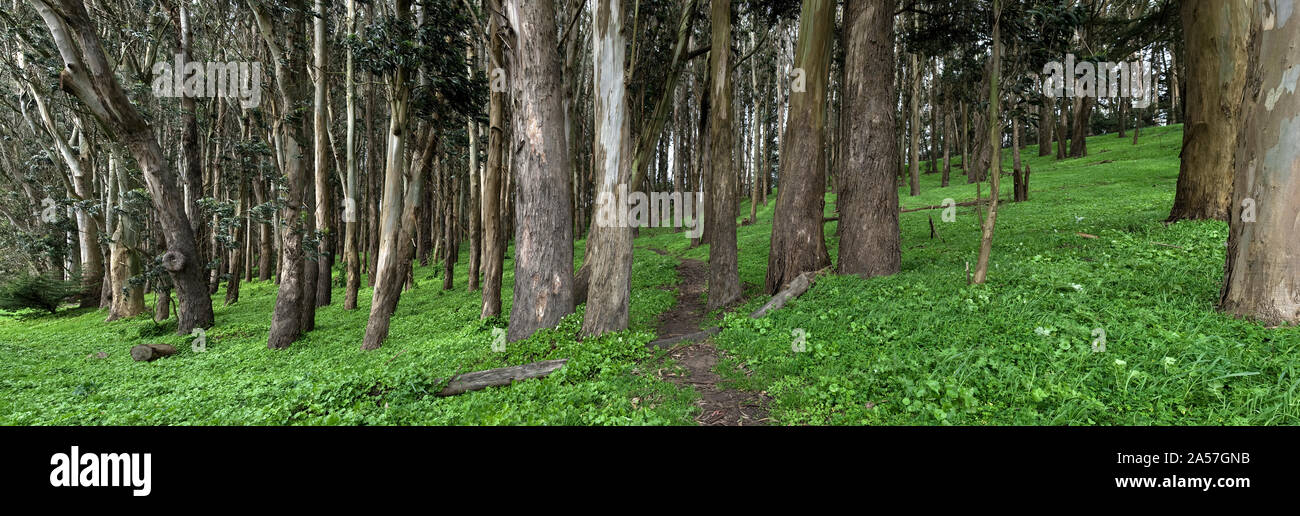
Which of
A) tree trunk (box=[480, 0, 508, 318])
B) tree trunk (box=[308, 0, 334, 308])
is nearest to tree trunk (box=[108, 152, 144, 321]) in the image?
tree trunk (box=[308, 0, 334, 308])

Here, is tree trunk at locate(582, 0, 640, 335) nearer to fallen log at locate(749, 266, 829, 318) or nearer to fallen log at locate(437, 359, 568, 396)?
fallen log at locate(437, 359, 568, 396)

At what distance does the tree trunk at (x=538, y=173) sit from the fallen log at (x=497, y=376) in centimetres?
146

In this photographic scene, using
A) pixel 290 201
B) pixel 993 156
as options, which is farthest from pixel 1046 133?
pixel 290 201

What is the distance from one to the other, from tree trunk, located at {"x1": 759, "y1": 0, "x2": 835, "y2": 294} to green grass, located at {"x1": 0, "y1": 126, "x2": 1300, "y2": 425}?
0.89 m

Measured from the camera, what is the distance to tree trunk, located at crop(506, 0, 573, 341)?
6.41 metres

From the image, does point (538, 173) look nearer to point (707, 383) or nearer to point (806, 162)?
point (707, 383)

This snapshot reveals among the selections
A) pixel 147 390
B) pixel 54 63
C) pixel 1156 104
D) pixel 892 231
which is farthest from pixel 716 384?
pixel 1156 104

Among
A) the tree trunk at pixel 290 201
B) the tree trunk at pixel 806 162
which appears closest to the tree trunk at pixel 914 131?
the tree trunk at pixel 806 162

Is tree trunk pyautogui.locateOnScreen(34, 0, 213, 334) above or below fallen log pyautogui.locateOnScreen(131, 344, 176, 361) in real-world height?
above

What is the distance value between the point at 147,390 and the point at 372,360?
262cm

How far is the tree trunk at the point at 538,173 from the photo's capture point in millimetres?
6414

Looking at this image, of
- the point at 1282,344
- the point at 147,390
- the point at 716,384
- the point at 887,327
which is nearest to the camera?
the point at 1282,344
